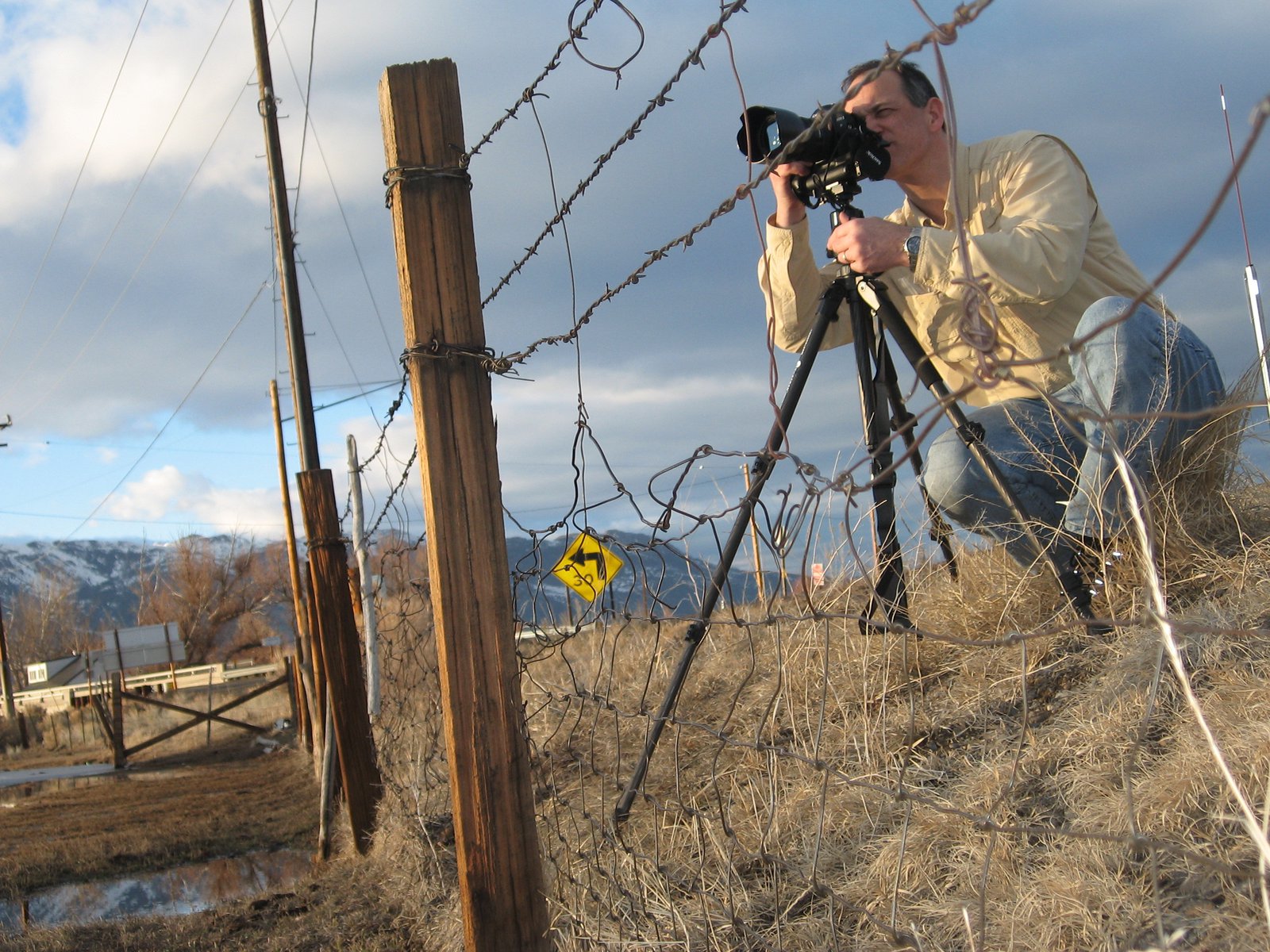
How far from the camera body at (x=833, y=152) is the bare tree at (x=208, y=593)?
48974 millimetres

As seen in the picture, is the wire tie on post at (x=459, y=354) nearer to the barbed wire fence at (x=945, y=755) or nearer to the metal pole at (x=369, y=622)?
the barbed wire fence at (x=945, y=755)

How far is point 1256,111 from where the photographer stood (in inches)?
25.5

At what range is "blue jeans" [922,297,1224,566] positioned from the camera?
8.39ft

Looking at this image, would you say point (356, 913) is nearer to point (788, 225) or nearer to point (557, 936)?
point (557, 936)

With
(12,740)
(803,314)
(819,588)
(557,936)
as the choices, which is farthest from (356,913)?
(12,740)

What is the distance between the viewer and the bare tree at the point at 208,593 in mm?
50969

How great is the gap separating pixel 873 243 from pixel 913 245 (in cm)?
8

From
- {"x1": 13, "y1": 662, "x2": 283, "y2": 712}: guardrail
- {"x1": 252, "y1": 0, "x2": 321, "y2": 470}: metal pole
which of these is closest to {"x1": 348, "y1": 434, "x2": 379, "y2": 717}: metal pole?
{"x1": 252, "y1": 0, "x2": 321, "y2": 470}: metal pole

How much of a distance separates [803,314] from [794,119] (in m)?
0.75

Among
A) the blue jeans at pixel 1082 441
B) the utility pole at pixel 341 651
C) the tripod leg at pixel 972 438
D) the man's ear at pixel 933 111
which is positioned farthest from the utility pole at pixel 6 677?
the man's ear at pixel 933 111

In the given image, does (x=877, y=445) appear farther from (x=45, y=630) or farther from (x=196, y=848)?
(x=45, y=630)

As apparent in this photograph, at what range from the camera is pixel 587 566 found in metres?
2.23

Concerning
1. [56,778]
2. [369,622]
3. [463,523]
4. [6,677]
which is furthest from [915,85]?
[6,677]

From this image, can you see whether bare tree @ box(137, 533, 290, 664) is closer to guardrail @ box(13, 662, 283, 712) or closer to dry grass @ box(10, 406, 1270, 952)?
guardrail @ box(13, 662, 283, 712)
